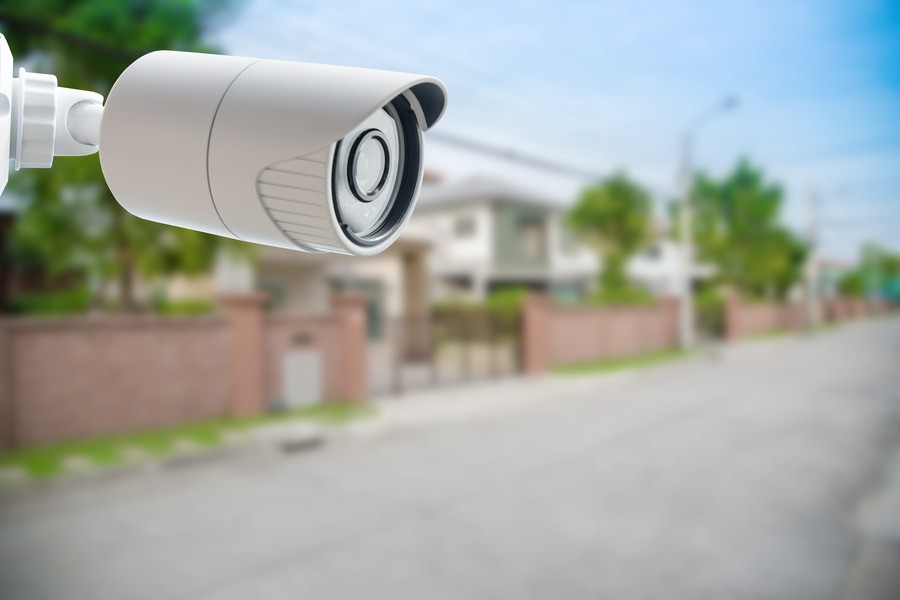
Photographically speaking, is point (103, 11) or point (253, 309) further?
point (253, 309)

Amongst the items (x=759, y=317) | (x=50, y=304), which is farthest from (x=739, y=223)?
(x=50, y=304)

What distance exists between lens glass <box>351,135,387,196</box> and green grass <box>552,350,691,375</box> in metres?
15.6

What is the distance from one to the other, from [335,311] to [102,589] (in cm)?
750

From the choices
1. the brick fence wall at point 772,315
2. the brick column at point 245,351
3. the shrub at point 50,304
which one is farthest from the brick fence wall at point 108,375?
the brick fence wall at point 772,315

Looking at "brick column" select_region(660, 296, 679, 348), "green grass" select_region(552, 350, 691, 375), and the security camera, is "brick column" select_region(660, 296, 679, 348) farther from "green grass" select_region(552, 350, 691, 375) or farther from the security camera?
the security camera

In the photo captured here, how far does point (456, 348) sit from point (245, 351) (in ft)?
22.9

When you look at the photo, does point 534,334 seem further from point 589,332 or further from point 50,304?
point 50,304

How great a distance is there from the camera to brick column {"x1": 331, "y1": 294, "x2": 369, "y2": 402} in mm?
11133

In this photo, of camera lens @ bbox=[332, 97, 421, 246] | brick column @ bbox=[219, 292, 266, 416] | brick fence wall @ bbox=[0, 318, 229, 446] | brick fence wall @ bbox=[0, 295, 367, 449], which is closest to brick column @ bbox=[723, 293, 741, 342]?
brick fence wall @ bbox=[0, 295, 367, 449]

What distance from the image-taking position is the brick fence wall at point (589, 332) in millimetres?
15992

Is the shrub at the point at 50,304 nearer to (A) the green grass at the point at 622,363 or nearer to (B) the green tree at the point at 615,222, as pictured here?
(A) the green grass at the point at 622,363

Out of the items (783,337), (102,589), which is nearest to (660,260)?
(783,337)

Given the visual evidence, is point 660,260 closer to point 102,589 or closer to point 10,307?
point 10,307

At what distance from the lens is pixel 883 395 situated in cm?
1230
